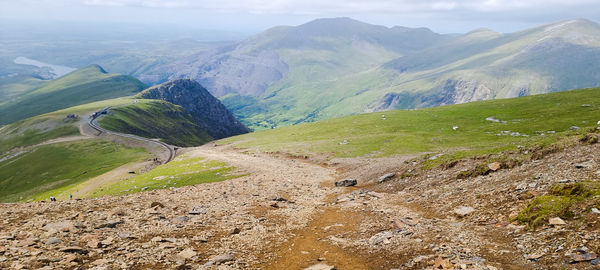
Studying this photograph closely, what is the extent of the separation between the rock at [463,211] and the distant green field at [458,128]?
33.6m

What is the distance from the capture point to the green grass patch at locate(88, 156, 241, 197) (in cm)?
6154

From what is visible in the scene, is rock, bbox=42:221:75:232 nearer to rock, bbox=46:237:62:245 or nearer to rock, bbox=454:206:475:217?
rock, bbox=46:237:62:245

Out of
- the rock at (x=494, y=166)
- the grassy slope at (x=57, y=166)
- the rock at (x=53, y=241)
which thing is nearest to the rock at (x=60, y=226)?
the rock at (x=53, y=241)

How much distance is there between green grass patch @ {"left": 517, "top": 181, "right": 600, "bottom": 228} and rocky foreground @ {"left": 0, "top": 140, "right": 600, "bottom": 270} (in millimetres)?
593

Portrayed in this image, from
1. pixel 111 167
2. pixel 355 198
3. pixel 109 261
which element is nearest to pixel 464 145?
pixel 355 198

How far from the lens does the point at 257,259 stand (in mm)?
20141

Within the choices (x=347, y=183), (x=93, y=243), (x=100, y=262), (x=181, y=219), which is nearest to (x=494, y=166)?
(x=347, y=183)

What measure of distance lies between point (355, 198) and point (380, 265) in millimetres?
19237

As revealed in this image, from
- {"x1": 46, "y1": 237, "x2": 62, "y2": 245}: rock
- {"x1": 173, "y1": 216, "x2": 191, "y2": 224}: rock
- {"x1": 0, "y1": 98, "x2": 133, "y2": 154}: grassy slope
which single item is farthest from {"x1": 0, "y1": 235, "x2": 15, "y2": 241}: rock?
{"x1": 0, "y1": 98, "x2": 133, "y2": 154}: grassy slope

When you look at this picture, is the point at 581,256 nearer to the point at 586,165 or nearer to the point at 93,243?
the point at 586,165

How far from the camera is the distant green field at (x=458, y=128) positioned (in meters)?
75.2

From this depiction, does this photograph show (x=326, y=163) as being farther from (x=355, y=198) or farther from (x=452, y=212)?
(x=452, y=212)

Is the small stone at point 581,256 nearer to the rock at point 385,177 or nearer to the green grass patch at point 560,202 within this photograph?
the green grass patch at point 560,202

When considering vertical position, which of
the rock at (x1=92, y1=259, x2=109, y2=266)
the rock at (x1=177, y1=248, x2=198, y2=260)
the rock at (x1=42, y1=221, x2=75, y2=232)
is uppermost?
the rock at (x1=92, y1=259, x2=109, y2=266)
